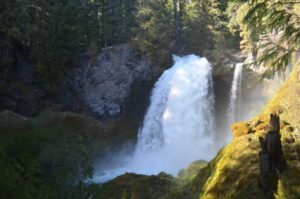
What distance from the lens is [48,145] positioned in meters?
7.46

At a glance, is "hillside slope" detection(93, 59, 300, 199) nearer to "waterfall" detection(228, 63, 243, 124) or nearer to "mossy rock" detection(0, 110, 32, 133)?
"mossy rock" detection(0, 110, 32, 133)

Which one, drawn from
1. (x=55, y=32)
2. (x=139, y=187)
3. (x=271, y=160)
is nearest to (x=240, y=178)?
(x=271, y=160)

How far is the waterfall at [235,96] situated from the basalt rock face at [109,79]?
6.47 m

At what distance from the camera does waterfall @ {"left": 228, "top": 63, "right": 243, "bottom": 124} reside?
2416 centimetres

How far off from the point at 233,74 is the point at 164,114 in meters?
5.76

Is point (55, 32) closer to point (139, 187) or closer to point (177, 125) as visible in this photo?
point (177, 125)

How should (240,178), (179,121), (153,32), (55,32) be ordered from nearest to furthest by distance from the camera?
(240,178)
(179,121)
(55,32)
(153,32)

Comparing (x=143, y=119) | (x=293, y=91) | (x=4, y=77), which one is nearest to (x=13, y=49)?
(x=4, y=77)

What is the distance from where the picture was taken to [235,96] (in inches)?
973

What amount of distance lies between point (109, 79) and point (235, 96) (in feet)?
33.6

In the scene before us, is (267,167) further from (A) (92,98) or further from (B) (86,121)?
(A) (92,98)

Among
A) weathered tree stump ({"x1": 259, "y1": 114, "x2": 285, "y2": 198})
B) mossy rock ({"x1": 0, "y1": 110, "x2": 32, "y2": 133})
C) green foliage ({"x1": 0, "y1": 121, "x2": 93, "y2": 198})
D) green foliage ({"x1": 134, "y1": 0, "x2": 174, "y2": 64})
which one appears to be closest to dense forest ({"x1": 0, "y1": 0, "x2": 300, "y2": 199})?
green foliage ({"x1": 134, "y1": 0, "x2": 174, "y2": 64})

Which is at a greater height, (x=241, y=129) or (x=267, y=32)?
A: (x=267, y=32)

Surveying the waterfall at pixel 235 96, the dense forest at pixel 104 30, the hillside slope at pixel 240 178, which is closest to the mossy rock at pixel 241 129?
the hillside slope at pixel 240 178
